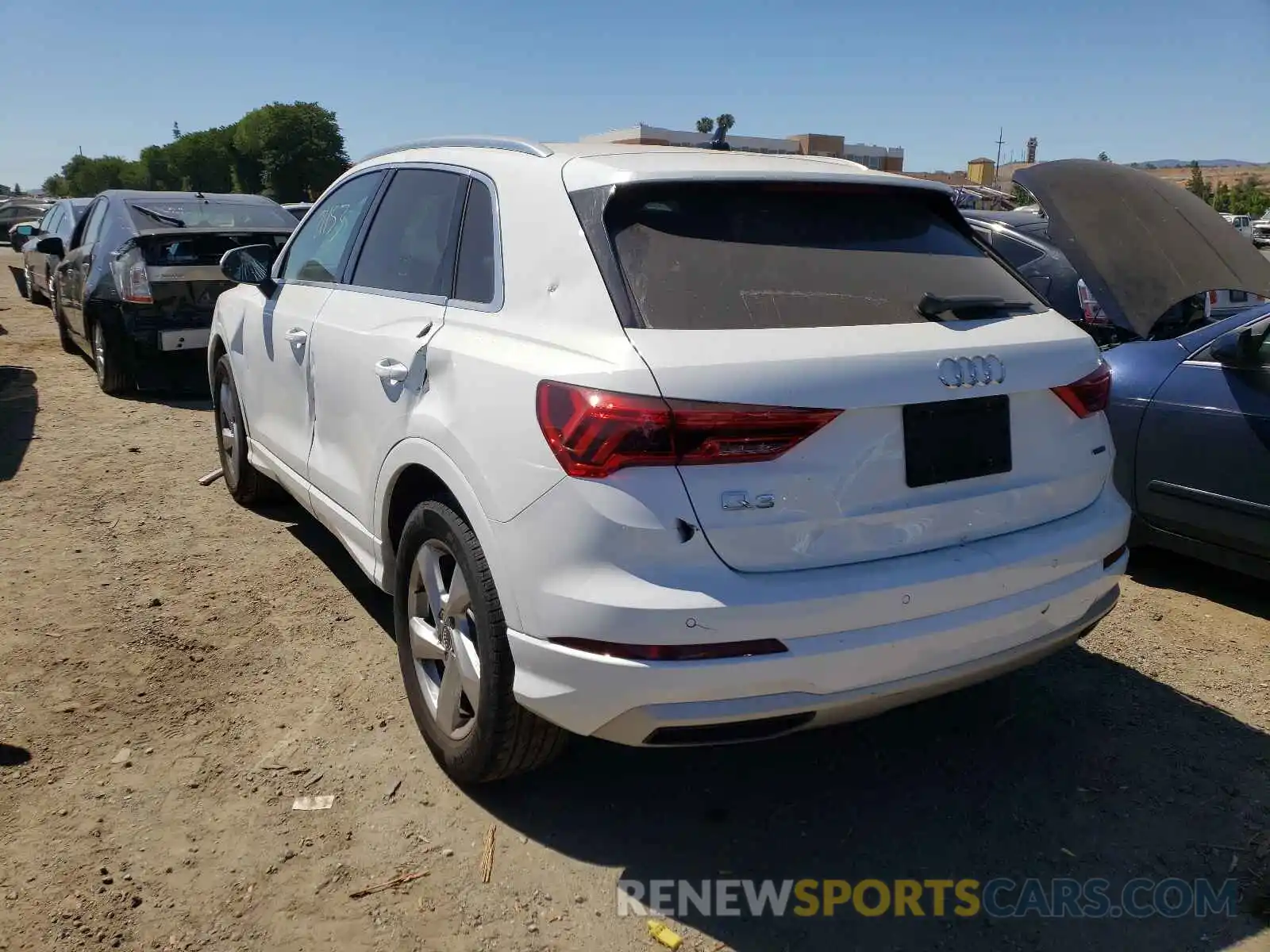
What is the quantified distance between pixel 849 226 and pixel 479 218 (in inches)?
43.7

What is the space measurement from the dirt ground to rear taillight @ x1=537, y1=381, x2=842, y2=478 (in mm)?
1170

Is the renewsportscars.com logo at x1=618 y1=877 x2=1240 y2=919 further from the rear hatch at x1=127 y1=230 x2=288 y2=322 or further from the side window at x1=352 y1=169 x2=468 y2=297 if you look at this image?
the rear hatch at x1=127 y1=230 x2=288 y2=322

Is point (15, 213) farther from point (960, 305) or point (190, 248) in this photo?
point (960, 305)

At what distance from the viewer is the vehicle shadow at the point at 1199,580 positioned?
448 centimetres

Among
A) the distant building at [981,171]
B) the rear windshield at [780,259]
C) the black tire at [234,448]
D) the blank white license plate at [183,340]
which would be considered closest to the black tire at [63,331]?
the blank white license plate at [183,340]

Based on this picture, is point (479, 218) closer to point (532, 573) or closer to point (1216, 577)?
point (532, 573)

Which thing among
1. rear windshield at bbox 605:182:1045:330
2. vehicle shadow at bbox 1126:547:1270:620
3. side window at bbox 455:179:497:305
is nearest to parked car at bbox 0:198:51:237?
side window at bbox 455:179:497:305

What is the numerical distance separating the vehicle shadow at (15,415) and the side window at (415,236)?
3.88 m

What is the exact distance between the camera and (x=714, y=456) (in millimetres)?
2250

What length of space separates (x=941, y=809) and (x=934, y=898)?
0.39 meters

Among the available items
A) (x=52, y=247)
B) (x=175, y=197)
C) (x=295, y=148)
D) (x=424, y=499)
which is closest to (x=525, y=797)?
(x=424, y=499)

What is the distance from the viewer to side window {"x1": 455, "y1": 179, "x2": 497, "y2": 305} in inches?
115

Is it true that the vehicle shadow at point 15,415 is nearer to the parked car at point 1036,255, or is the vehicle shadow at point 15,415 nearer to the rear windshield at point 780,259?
the rear windshield at point 780,259

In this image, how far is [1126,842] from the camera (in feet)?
9.09
